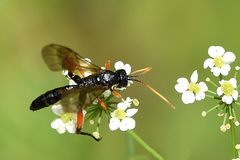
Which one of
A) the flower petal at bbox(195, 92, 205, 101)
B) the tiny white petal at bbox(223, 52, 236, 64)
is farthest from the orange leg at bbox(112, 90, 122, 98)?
the tiny white petal at bbox(223, 52, 236, 64)

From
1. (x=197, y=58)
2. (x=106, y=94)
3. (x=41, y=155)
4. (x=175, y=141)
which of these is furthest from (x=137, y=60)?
(x=106, y=94)

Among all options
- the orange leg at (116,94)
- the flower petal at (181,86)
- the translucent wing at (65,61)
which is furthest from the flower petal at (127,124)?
the translucent wing at (65,61)

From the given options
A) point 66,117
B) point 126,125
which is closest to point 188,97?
point 126,125

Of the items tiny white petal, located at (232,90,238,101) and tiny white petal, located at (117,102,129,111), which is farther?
tiny white petal, located at (117,102,129,111)

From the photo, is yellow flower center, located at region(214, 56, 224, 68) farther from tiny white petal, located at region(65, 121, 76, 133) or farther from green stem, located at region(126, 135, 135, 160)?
tiny white petal, located at region(65, 121, 76, 133)

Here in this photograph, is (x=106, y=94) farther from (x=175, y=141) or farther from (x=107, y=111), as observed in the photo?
(x=175, y=141)
